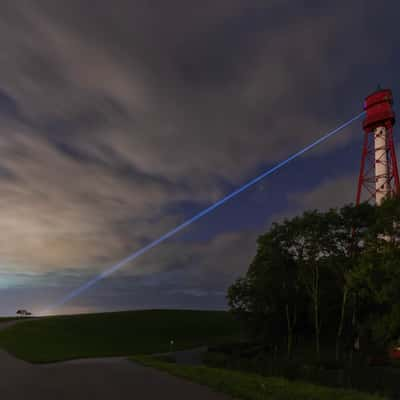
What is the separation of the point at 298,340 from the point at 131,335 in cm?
3026

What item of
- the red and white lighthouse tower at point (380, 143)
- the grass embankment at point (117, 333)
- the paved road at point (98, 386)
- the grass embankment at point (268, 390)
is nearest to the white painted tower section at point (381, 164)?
the red and white lighthouse tower at point (380, 143)

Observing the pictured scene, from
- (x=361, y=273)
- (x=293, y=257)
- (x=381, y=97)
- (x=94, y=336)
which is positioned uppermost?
(x=381, y=97)

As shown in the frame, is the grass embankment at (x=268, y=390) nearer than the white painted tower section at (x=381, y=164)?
Yes

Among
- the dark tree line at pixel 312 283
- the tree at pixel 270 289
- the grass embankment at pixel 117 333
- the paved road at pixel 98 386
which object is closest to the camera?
the paved road at pixel 98 386

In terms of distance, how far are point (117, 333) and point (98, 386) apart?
5303 cm

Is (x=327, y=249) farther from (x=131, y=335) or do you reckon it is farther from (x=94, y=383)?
(x=131, y=335)

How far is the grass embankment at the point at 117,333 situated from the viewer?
143 feet

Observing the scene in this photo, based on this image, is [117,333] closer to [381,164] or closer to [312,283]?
[312,283]

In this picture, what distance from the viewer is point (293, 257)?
135 feet

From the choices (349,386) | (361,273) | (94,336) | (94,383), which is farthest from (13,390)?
(94,336)

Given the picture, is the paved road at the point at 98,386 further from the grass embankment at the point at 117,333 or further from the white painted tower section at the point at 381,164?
the white painted tower section at the point at 381,164

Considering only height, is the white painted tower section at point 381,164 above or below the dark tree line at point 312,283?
above

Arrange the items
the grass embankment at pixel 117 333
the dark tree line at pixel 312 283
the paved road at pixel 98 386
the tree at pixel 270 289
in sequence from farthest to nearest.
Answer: the grass embankment at pixel 117 333, the tree at pixel 270 289, the dark tree line at pixel 312 283, the paved road at pixel 98 386

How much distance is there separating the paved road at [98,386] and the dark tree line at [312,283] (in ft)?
71.4
